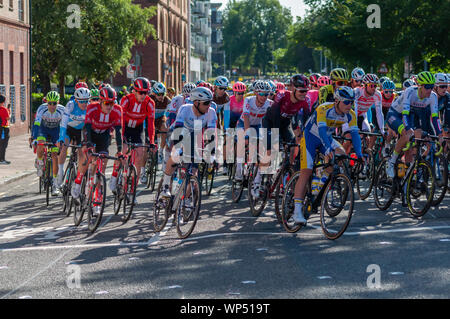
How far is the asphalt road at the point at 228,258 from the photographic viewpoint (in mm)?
7082

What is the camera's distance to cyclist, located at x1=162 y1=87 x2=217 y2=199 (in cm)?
1000

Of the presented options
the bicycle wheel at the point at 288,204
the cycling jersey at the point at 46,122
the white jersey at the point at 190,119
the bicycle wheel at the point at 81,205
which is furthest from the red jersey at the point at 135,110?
the bicycle wheel at the point at 288,204

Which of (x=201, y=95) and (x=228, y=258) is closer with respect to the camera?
(x=228, y=258)

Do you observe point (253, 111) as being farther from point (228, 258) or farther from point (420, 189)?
point (228, 258)

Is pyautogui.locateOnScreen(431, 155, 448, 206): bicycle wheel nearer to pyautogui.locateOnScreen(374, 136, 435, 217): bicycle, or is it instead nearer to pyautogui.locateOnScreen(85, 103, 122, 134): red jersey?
pyautogui.locateOnScreen(374, 136, 435, 217): bicycle

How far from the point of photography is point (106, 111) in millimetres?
11422

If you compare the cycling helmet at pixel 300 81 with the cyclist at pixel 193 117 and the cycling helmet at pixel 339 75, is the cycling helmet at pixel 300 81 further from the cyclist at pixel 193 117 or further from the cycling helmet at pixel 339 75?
the cycling helmet at pixel 339 75

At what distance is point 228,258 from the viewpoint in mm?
8570

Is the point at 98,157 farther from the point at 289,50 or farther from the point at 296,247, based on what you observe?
the point at 289,50

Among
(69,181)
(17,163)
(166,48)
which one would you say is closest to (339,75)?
(69,181)

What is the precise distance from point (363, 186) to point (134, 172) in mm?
5441

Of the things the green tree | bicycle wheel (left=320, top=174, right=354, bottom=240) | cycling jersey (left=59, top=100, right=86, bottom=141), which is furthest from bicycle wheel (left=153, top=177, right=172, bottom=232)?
the green tree

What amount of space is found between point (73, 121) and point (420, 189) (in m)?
5.58
